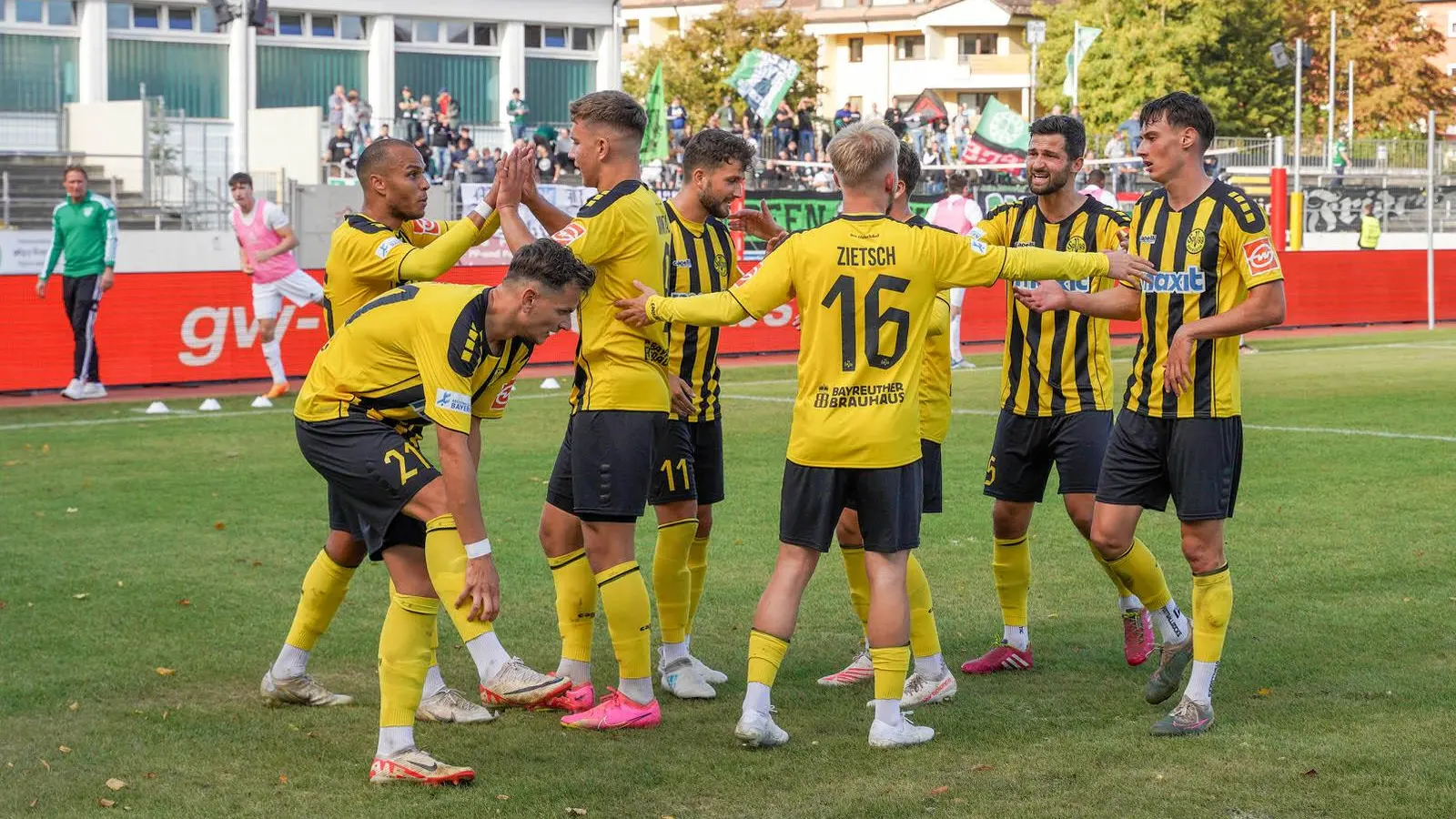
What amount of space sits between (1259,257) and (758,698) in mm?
2447

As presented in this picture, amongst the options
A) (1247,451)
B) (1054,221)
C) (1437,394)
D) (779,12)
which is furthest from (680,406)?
(779,12)

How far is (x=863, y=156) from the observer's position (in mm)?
6031

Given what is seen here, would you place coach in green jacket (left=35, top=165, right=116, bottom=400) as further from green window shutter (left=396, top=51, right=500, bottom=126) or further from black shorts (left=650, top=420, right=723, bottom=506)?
green window shutter (left=396, top=51, right=500, bottom=126)

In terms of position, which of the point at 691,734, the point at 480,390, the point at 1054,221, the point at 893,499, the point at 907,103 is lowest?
the point at 691,734

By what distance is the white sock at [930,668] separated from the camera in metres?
6.90

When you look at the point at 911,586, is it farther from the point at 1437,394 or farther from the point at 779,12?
the point at 779,12

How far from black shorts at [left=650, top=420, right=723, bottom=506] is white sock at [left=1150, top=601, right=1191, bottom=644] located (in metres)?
1.91

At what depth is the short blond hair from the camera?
604 cm

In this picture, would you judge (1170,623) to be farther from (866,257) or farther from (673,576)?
(866,257)

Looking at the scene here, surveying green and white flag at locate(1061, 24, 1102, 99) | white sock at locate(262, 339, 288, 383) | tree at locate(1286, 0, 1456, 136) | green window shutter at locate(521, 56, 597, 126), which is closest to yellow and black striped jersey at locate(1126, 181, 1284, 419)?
white sock at locate(262, 339, 288, 383)

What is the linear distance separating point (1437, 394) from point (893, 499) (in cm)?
1352

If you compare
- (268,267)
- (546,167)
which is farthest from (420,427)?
(546,167)

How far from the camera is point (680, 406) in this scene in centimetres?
689

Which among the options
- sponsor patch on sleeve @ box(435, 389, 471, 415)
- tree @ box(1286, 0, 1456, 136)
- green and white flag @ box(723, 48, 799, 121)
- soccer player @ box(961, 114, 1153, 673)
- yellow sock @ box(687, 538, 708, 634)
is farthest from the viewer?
tree @ box(1286, 0, 1456, 136)
